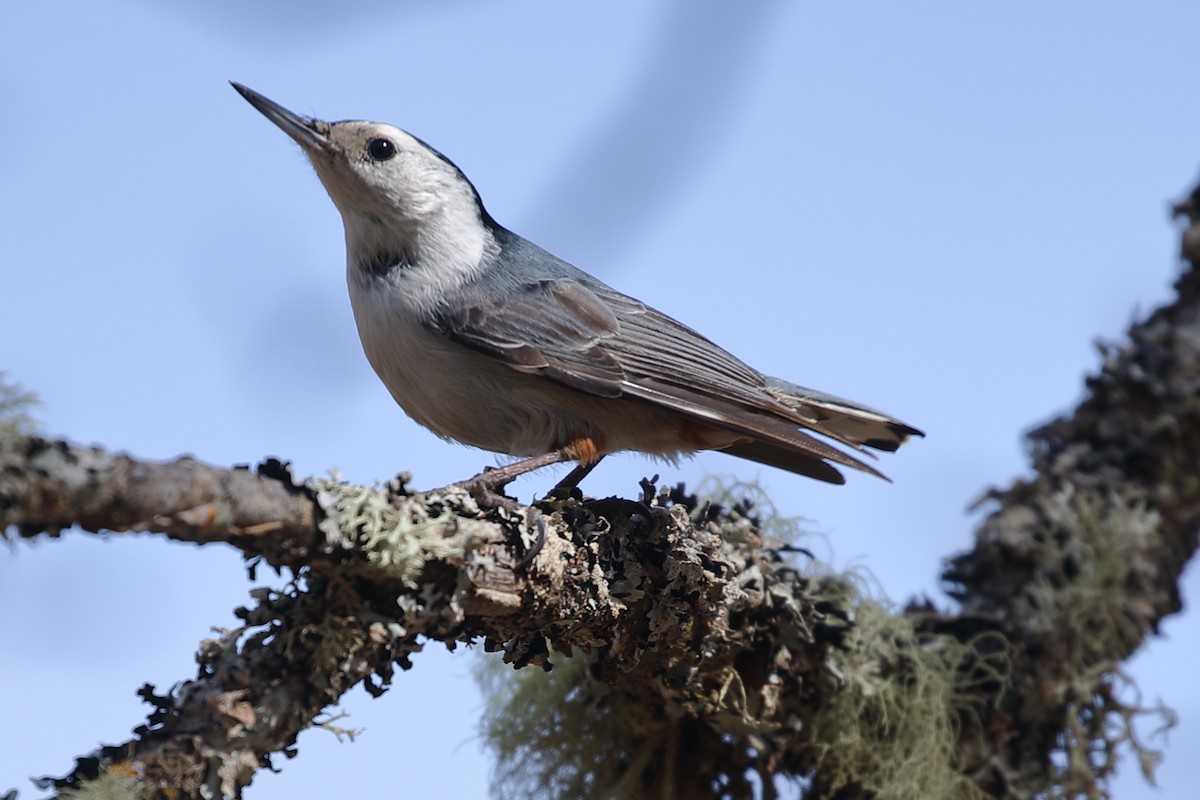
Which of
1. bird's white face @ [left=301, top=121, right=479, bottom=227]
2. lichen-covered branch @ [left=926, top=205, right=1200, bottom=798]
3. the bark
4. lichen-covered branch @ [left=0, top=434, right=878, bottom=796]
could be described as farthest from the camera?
bird's white face @ [left=301, top=121, right=479, bottom=227]

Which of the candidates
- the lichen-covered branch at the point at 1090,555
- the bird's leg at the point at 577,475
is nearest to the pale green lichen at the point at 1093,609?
the lichen-covered branch at the point at 1090,555

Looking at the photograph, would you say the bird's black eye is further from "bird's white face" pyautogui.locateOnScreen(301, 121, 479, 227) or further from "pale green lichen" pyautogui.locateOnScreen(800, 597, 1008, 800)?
"pale green lichen" pyautogui.locateOnScreen(800, 597, 1008, 800)

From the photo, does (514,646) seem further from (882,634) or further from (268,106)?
(268,106)

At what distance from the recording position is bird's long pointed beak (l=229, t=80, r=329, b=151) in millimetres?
3164

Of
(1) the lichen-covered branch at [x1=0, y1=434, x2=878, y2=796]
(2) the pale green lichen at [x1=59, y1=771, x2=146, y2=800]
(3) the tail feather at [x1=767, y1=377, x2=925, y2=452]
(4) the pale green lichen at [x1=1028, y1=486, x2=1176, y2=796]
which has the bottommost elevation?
(2) the pale green lichen at [x1=59, y1=771, x2=146, y2=800]

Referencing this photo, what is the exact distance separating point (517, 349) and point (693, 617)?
828mm

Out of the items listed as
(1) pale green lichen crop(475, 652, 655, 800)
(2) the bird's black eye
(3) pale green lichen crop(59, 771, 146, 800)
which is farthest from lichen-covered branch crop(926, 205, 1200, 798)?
(3) pale green lichen crop(59, 771, 146, 800)

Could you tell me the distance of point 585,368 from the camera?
2.95m

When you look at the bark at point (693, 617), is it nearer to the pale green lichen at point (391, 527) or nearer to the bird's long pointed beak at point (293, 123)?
the pale green lichen at point (391, 527)

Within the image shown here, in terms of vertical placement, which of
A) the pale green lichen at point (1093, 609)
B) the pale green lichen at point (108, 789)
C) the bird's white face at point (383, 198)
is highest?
the bird's white face at point (383, 198)

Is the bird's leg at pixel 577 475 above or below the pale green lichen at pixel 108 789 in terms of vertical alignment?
above

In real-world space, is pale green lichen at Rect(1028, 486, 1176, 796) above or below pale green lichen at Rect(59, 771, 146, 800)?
above

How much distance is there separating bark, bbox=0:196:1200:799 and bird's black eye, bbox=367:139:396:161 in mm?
1213

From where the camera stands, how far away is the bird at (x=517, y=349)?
2906 mm
